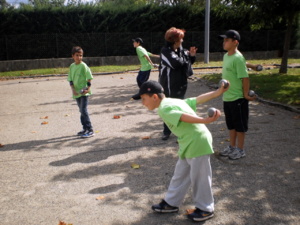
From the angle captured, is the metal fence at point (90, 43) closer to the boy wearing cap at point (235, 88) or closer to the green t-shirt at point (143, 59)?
the green t-shirt at point (143, 59)

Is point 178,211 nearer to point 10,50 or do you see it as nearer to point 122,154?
point 122,154

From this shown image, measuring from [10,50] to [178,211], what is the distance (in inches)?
760

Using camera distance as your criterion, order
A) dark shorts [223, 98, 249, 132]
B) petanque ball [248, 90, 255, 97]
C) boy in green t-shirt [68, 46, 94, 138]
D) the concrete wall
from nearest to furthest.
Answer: petanque ball [248, 90, 255, 97]
dark shorts [223, 98, 249, 132]
boy in green t-shirt [68, 46, 94, 138]
the concrete wall

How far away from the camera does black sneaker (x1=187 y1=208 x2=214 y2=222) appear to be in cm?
331

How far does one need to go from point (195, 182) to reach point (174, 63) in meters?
2.61

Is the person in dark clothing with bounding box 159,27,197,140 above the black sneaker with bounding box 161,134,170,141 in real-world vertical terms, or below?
above

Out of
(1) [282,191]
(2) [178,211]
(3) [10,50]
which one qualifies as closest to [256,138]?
(1) [282,191]

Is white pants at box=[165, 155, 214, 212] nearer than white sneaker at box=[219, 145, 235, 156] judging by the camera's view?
Yes

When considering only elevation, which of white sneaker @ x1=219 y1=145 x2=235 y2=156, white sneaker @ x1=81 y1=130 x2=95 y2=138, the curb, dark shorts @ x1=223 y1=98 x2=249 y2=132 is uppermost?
dark shorts @ x1=223 y1=98 x2=249 y2=132

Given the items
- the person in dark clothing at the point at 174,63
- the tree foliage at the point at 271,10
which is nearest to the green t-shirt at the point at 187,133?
the person in dark clothing at the point at 174,63

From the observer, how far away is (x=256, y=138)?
592cm

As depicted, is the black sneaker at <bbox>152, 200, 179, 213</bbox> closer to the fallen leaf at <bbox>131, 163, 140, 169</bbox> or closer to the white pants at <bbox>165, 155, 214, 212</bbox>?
the white pants at <bbox>165, 155, 214, 212</bbox>

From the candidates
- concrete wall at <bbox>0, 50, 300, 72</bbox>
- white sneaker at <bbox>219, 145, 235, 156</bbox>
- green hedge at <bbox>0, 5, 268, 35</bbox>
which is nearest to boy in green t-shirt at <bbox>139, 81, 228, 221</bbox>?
white sneaker at <bbox>219, 145, 235, 156</bbox>

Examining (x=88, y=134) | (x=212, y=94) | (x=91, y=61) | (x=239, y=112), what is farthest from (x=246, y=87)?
(x=91, y=61)
